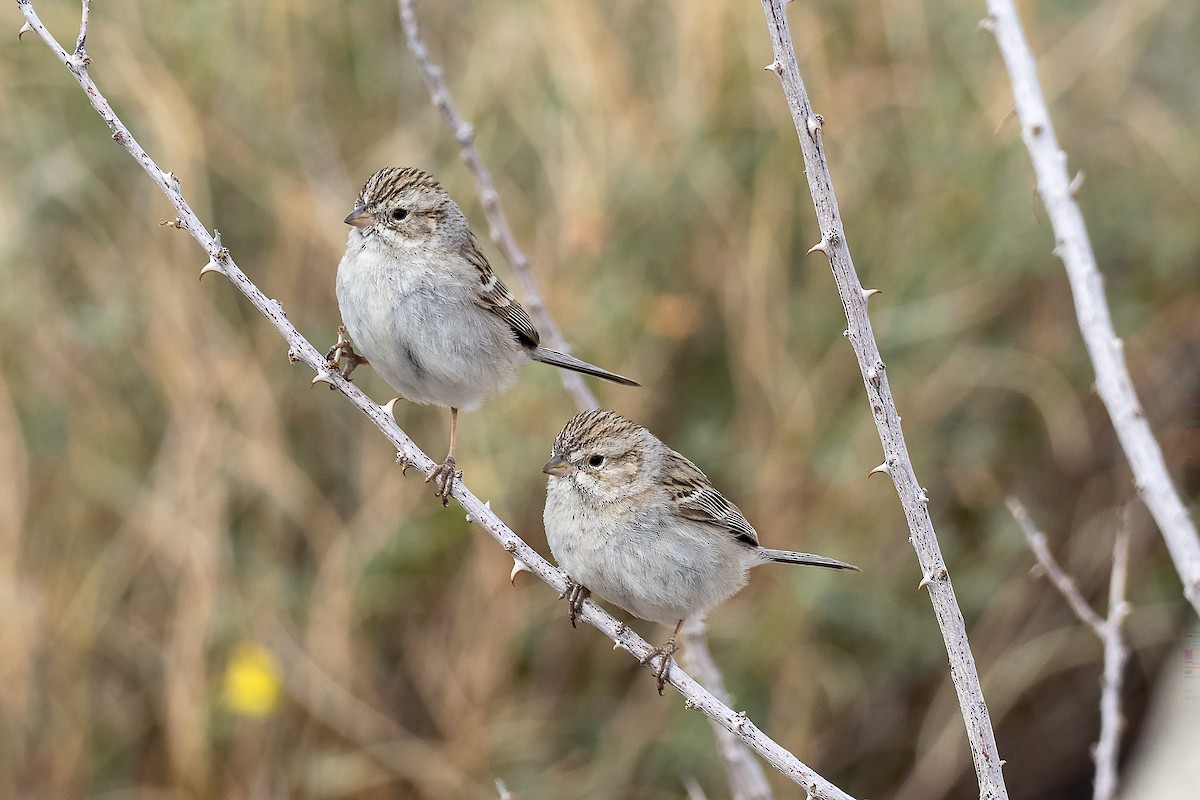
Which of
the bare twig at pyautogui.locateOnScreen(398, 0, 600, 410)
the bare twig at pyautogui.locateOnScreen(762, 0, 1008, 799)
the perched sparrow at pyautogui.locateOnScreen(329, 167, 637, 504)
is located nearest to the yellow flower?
the perched sparrow at pyautogui.locateOnScreen(329, 167, 637, 504)

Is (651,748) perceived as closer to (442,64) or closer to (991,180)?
(991,180)

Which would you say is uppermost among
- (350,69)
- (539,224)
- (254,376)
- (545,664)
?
(350,69)

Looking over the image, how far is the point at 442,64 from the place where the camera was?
23.8 feet

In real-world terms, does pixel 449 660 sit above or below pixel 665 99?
below

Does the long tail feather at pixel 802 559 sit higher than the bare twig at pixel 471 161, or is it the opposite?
the bare twig at pixel 471 161

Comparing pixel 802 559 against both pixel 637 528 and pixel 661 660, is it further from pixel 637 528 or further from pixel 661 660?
pixel 661 660

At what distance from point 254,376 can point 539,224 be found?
1616 millimetres

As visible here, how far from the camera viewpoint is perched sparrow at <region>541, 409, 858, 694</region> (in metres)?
3.68

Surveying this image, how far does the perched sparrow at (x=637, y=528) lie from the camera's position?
3.68 metres

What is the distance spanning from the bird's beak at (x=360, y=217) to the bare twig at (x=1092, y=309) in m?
1.87

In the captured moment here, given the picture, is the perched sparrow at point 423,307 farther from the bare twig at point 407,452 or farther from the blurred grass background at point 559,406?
the blurred grass background at point 559,406

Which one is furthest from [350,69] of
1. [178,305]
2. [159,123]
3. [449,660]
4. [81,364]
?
[449,660]

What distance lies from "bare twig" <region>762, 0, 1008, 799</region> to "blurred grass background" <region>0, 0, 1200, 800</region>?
3.06 m

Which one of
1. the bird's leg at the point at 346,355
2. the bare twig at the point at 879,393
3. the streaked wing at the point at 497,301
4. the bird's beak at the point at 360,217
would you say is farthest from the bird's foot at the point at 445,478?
the bare twig at the point at 879,393
